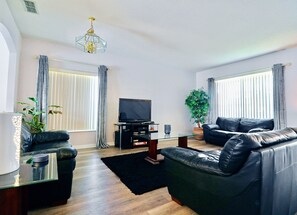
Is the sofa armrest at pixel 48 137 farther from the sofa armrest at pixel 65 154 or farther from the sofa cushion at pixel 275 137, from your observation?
the sofa cushion at pixel 275 137

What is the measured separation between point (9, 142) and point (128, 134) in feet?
11.4

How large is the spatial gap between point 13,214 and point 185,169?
1.42 m

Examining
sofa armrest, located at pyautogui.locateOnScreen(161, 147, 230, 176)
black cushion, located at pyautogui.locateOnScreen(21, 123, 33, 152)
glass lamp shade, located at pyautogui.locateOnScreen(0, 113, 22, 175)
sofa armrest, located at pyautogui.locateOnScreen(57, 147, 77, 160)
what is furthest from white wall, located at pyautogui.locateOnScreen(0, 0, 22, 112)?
sofa armrest, located at pyautogui.locateOnScreen(161, 147, 230, 176)

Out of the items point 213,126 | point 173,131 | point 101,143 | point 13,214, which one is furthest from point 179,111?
point 13,214

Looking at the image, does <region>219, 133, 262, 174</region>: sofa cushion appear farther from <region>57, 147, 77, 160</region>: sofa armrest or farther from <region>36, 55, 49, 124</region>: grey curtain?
<region>36, 55, 49, 124</region>: grey curtain

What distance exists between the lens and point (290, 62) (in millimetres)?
4129

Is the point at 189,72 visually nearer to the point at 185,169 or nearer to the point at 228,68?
the point at 228,68

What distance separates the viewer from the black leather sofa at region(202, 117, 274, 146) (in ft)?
14.2

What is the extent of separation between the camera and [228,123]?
16.6 feet

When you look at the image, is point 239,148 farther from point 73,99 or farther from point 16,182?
point 73,99

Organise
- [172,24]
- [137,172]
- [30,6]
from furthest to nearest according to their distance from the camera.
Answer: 1. [172,24]
2. [137,172]
3. [30,6]

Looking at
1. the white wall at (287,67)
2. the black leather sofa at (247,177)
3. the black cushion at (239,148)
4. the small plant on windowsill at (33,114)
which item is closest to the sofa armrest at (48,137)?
the small plant on windowsill at (33,114)

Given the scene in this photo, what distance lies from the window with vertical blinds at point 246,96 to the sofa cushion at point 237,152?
425cm

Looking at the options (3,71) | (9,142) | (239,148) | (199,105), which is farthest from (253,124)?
(3,71)
